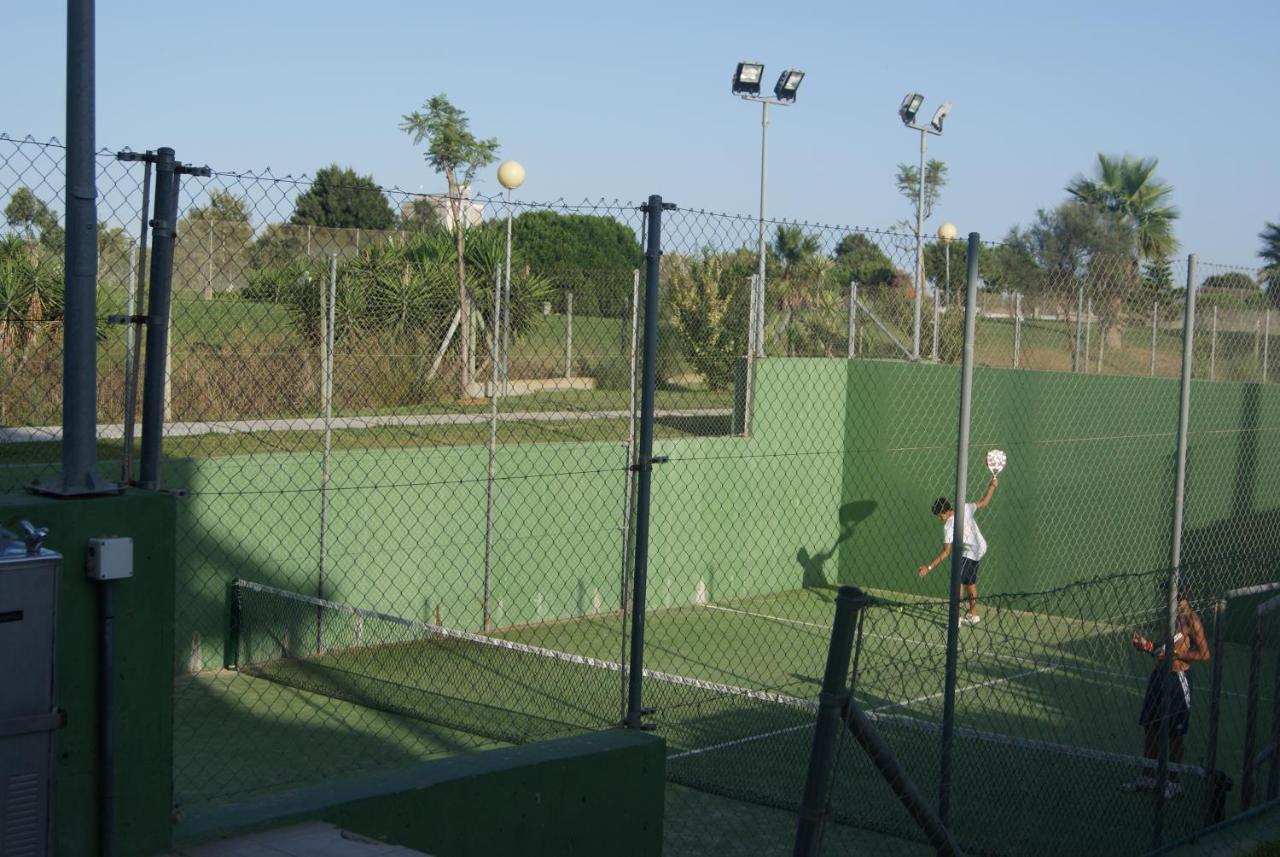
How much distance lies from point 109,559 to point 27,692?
1.31 ft

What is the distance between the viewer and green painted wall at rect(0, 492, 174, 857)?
149 inches

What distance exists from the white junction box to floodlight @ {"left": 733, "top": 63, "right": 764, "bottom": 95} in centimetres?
1482

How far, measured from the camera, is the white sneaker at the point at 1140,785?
7695 millimetres

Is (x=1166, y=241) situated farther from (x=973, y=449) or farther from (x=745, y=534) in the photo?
(x=745, y=534)

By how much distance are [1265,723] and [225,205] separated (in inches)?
333

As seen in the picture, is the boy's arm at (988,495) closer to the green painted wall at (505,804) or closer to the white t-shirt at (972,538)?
the white t-shirt at (972,538)

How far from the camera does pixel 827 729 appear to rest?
3.98m

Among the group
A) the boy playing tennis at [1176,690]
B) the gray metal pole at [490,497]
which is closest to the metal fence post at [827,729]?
the boy playing tennis at [1176,690]

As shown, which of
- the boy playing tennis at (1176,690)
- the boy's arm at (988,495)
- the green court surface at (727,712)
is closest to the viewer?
the green court surface at (727,712)

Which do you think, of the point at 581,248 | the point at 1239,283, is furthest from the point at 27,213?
the point at 581,248

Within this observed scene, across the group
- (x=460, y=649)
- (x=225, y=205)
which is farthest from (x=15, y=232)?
(x=460, y=649)

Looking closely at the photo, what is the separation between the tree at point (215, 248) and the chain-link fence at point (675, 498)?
0.13ft

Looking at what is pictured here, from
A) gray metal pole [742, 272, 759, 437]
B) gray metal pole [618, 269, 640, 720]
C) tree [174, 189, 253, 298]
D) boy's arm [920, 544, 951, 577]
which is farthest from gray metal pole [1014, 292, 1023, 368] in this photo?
tree [174, 189, 253, 298]

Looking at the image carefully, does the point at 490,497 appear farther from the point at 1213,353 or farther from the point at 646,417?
the point at 646,417
